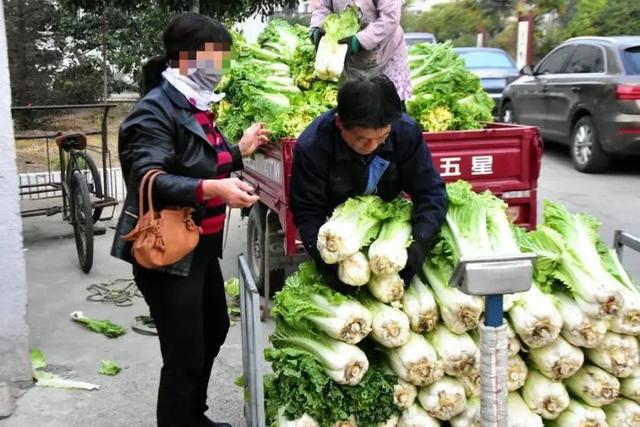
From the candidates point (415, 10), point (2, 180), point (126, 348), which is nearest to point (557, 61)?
point (126, 348)

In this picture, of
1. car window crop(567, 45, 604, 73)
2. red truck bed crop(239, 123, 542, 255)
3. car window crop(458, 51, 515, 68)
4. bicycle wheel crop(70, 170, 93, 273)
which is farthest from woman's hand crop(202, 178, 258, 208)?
car window crop(458, 51, 515, 68)

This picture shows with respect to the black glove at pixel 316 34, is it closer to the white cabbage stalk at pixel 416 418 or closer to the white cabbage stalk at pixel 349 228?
the white cabbage stalk at pixel 349 228

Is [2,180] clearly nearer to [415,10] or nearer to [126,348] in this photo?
[126,348]

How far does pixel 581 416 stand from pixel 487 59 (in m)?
15.1

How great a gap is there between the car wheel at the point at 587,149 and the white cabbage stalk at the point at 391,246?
8.31 metres

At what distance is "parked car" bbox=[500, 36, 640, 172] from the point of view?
32.7 ft

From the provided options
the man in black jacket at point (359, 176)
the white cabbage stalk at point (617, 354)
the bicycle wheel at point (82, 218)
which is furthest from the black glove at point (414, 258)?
the bicycle wheel at point (82, 218)

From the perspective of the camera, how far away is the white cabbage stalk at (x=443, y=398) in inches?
114

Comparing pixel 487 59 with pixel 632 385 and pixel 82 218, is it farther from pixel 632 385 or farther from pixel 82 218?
pixel 632 385

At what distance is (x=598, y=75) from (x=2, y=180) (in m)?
8.80

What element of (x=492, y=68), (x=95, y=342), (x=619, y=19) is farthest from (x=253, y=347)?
(x=619, y=19)

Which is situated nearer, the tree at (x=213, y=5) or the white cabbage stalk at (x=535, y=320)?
the white cabbage stalk at (x=535, y=320)

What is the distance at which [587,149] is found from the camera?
11008mm

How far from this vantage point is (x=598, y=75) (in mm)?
10547
